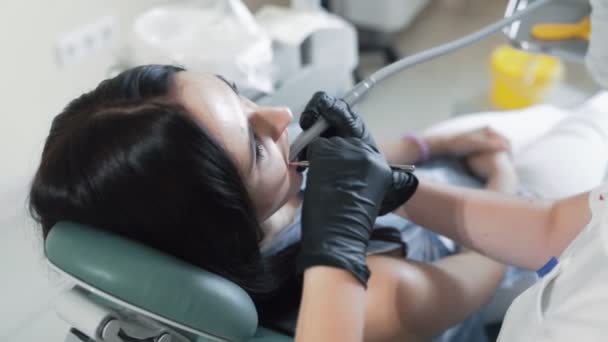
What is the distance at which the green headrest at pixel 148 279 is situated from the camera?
76cm

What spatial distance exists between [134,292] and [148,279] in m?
0.02

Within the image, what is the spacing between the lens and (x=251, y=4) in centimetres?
266

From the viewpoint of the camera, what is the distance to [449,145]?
1.43 m

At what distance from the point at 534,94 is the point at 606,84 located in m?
1.06

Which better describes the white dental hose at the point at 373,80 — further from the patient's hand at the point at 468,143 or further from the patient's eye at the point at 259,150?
the patient's hand at the point at 468,143

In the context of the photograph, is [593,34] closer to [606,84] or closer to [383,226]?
[606,84]

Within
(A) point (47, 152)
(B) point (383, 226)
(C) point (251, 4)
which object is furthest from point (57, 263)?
(C) point (251, 4)

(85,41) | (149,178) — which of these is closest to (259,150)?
(149,178)

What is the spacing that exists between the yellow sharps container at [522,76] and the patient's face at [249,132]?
1.42m

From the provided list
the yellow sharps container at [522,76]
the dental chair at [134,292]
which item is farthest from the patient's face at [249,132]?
the yellow sharps container at [522,76]

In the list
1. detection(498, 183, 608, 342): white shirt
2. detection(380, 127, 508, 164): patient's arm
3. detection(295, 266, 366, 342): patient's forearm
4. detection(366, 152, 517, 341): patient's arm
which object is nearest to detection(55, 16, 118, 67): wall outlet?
detection(380, 127, 508, 164): patient's arm

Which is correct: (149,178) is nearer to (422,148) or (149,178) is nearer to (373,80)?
(373,80)

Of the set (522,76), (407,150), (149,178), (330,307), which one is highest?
(149,178)

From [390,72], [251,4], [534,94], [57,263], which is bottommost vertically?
[534,94]
